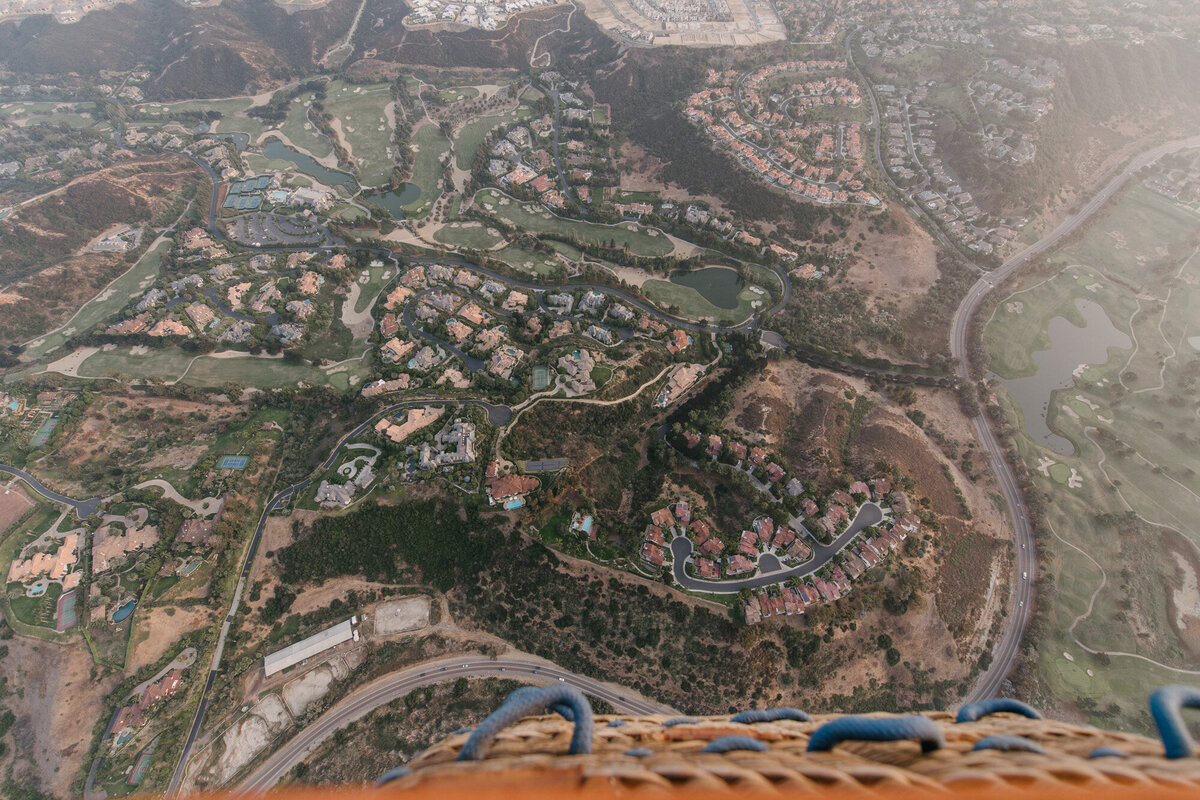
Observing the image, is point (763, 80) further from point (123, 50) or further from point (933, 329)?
point (123, 50)

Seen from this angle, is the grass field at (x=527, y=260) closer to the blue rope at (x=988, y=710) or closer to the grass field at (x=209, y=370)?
the grass field at (x=209, y=370)

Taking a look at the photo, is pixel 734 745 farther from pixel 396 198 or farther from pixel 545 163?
pixel 396 198

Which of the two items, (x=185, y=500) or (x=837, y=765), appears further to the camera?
(x=185, y=500)

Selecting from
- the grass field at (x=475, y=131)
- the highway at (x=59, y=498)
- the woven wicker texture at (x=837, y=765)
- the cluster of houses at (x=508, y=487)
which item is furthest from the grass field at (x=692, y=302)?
the highway at (x=59, y=498)

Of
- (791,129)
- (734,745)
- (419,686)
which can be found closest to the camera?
(734,745)

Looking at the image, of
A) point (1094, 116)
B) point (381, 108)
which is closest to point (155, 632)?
point (381, 108)

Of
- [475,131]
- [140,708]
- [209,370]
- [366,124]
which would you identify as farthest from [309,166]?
[140,708]

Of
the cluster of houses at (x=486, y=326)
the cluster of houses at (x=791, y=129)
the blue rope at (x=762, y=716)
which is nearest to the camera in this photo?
the blue rope at (x=762, y=716)
